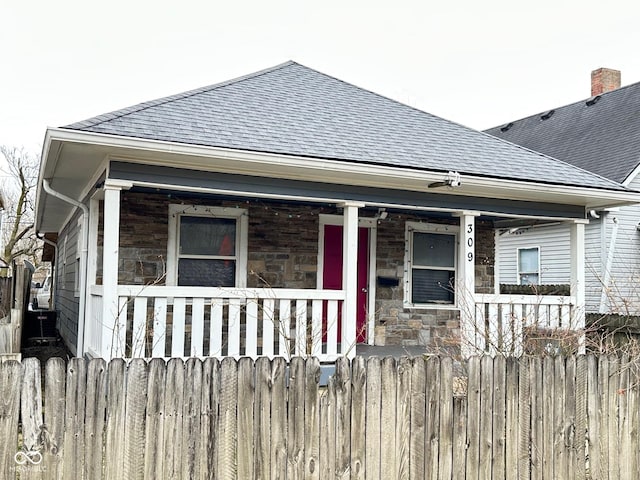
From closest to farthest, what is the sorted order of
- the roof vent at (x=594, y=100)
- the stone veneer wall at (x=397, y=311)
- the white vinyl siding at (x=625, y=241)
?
the stone veneer wall at (x=397, y=311) < the white vinyl siding at (x=625, y=241) < the roof vent at (x=594, y=100)

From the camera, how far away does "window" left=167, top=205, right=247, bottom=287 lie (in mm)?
8773

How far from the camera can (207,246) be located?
353 inches

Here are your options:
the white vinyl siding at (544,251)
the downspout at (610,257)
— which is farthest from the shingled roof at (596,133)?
the white vinyl siding at (544,251)

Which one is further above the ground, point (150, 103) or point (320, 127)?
point (150, 103)

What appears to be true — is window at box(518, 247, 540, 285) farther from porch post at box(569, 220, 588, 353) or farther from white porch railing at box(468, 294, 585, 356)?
white porch railing at box(468, 294, 585, 356)

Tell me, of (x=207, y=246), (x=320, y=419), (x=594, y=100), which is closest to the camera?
(x=320, y=419)

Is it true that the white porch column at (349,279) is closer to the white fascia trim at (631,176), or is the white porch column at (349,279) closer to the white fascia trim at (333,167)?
the white fascia trim at (333,167)

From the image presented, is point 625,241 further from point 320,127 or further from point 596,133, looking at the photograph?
point 320,127

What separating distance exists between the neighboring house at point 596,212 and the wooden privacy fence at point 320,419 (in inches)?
317

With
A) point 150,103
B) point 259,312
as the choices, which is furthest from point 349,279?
point 150,103

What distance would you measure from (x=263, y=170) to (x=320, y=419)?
4422mm

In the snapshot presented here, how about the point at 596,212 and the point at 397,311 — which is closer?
the point at 397,311

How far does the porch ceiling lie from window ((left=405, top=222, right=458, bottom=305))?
1933 millimetres

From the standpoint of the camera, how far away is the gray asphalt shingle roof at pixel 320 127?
Answer: 709 centimetres
